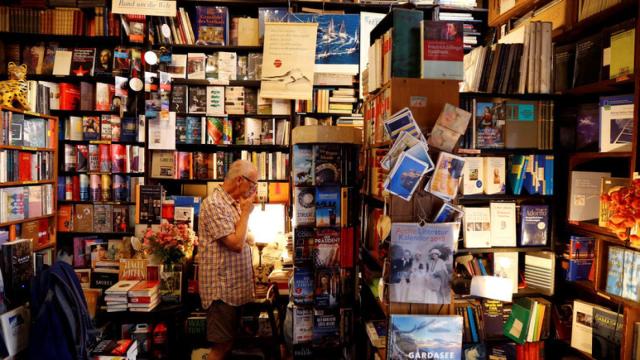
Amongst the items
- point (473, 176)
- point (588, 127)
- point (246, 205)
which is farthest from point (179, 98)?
point (588, 127)

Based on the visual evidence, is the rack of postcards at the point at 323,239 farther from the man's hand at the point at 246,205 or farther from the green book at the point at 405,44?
the green book at the point at 405,44

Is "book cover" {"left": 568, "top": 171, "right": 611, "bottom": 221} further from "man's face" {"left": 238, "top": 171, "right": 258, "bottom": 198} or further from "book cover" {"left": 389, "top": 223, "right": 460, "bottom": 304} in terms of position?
"man's face" {"left": 238, "top": 171, "right": 258, "bottom": 198}

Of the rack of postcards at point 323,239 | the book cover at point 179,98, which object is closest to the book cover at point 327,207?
the rack of postcards at point 323,239

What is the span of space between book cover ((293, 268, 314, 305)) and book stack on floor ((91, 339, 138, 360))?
99 cm

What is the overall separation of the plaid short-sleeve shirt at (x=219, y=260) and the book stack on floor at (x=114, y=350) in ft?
1.71

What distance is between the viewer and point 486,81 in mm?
2482

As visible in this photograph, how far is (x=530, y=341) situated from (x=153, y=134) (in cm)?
363

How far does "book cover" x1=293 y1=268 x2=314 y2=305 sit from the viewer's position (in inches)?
106

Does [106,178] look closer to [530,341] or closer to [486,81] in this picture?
[486,81]

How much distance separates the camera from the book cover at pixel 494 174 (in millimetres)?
2461

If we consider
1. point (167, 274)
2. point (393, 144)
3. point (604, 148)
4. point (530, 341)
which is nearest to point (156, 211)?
point (167, 274)

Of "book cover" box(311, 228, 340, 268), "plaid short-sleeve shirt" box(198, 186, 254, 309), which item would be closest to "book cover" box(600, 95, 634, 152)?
"book cover" box(311, 228, 340, 268)

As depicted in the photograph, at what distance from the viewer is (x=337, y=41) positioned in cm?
411

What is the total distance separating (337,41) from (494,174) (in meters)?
2.29
